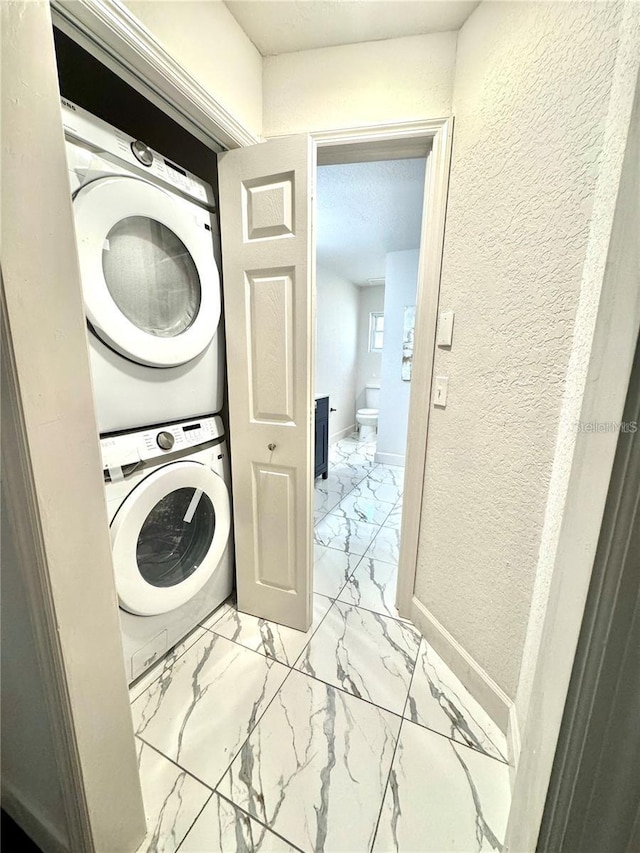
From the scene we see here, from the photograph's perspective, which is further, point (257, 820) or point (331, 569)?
point (331, 569)

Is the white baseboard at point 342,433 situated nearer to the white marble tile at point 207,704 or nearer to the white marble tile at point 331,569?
the white marble tile at point 331,569

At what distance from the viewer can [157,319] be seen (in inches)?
42.0

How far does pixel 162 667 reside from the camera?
4.00 feet

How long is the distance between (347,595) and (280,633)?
1.31 ft

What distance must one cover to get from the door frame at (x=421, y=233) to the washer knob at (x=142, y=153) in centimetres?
55

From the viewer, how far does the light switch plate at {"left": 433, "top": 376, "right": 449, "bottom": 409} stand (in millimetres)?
1174

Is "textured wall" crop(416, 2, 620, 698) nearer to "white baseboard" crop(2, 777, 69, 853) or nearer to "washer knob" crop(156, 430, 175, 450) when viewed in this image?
"washer knob" crop(156, 430, 175, 450)

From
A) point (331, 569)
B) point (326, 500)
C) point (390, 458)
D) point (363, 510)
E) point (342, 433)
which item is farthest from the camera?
point (342, 433)

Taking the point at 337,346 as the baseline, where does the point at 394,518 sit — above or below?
below

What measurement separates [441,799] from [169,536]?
3.73 feet

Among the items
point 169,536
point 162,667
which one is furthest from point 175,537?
point 162,667

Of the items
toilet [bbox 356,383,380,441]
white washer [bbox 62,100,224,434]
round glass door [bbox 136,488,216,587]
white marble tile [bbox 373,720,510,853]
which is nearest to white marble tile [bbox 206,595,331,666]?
round glass door [bbox 136,488,216,587]

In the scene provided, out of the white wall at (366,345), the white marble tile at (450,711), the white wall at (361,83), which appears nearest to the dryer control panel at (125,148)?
the white wall at (361,83)

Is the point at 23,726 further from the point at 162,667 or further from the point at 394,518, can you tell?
the point at 394,518
